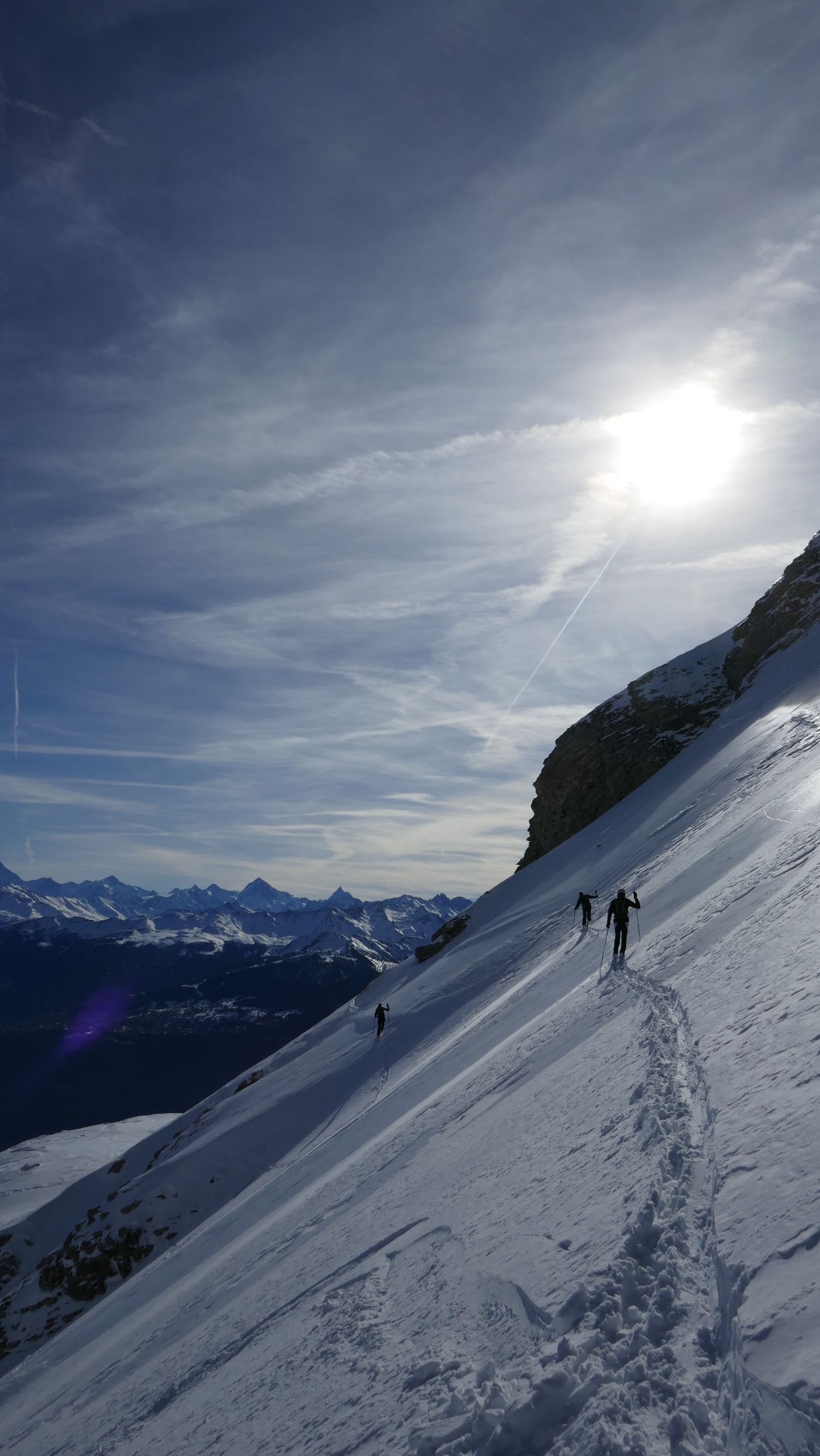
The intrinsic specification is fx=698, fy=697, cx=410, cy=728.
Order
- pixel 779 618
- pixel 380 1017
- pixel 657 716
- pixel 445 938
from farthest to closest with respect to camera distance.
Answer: pixel 657 716 → pixel 779 618 → pixel 445 938 → pixel 380 1017

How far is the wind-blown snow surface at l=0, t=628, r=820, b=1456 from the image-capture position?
13.5 feet

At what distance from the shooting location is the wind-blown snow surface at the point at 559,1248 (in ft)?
13.5

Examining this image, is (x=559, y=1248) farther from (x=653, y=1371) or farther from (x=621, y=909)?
(x=621, y=909)

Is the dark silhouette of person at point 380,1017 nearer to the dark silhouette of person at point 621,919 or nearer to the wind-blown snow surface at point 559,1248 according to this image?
the wind-blown snow surface at point 559,1248

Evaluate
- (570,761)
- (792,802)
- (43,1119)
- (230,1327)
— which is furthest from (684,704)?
(43,1119)

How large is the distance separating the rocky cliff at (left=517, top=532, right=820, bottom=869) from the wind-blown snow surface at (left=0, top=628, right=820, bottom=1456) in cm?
2837

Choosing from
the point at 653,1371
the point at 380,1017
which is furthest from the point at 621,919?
Result: the point at 380,1017

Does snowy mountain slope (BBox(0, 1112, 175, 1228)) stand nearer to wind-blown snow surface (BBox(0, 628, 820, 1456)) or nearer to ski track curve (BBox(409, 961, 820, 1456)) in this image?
wind-blown snow surface (BBox(0, 628, 820, 1456))

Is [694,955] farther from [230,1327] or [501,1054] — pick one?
[230,1327]

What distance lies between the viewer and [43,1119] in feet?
648

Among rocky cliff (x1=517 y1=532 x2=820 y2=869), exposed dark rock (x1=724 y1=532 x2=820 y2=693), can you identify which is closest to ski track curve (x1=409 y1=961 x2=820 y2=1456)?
rocky cliff (x1=517 y1=532 x2=820 y2=869)

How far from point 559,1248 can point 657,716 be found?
4890 cm

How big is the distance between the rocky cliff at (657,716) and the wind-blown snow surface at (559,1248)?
28.4 metres

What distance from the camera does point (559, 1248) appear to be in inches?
221
